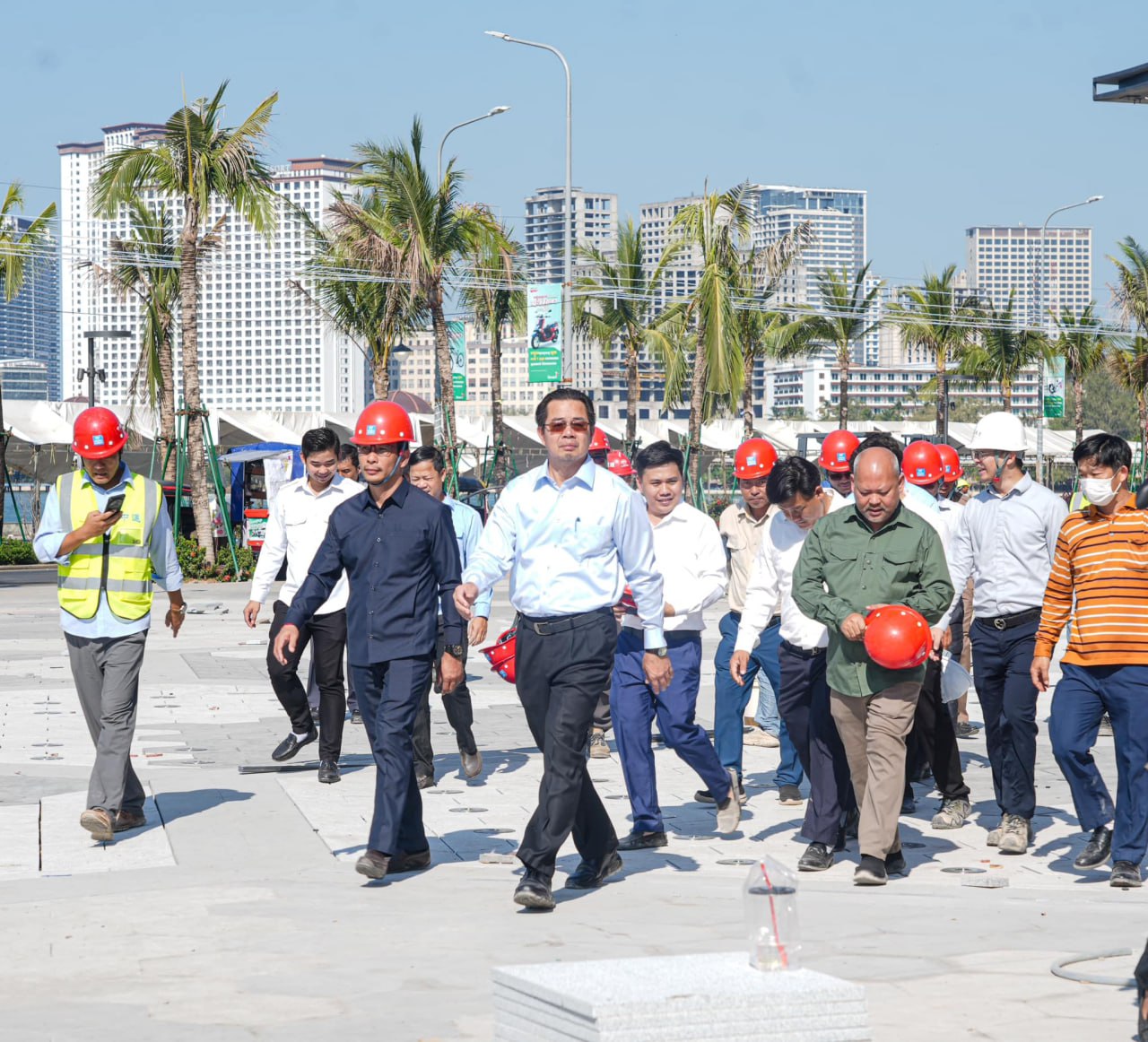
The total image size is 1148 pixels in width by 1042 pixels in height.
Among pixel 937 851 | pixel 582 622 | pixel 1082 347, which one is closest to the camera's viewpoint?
pixel 582 622

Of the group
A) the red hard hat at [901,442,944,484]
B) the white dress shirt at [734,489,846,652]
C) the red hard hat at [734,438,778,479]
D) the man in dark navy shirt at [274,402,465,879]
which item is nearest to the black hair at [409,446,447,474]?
the red hard hat at [734,438,778,479]

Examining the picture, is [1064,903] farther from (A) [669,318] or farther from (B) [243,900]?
(A) [669,318]

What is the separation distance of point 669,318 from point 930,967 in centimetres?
4235

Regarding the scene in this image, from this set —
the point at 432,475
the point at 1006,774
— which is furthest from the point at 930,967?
the point at 432,475

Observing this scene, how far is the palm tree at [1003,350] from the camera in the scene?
179 ft

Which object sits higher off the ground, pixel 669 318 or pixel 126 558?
pixel 669 318

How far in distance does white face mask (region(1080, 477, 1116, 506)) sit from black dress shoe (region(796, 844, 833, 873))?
1.86m

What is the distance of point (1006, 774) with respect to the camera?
26.2ft

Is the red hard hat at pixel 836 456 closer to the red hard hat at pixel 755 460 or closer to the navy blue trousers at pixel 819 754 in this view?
the red hard hat at pixel 755 460

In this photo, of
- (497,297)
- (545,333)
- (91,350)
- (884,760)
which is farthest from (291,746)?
(91,350)

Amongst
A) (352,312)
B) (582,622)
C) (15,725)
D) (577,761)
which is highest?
(352,312)

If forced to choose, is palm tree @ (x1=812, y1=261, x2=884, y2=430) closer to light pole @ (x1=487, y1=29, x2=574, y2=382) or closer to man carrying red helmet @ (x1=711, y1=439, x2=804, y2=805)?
light pole @ (x1=487, y1=29, x2=574, y2=382)

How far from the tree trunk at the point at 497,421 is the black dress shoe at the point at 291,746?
85.8ft

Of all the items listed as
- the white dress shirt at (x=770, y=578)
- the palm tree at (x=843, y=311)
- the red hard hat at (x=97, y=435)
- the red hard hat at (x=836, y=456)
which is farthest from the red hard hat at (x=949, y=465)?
the palm tree at (x=843, y=311)
